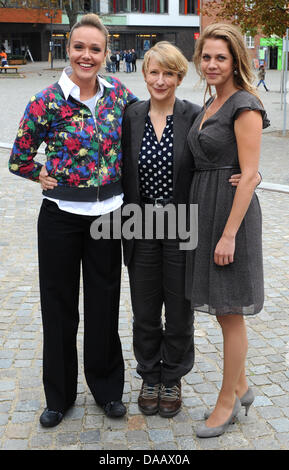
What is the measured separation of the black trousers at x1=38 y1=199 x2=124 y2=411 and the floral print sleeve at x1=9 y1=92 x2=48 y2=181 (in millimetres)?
208

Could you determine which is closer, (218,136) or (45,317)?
(218,136)

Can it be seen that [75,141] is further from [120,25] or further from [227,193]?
[120,25]

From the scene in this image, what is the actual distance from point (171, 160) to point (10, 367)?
1.92 m

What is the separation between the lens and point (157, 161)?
10.2 feet

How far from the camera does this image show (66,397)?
344 cm

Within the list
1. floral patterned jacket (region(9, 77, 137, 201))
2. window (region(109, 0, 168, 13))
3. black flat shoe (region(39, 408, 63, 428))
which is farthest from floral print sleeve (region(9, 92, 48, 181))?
window (region(109, 0, 168, 13))

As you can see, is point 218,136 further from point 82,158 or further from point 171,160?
point 82,158

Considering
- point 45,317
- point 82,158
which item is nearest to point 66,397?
point 45,317

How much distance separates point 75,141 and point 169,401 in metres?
1.61

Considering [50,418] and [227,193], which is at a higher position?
[227,193]

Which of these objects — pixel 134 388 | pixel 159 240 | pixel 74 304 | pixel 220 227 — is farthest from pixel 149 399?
pixel 220 227

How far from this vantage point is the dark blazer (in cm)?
307

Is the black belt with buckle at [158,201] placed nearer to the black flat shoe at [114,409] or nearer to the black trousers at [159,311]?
the black trousers at [159,311]

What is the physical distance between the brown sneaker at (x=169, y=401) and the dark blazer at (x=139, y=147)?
3.77 feet
